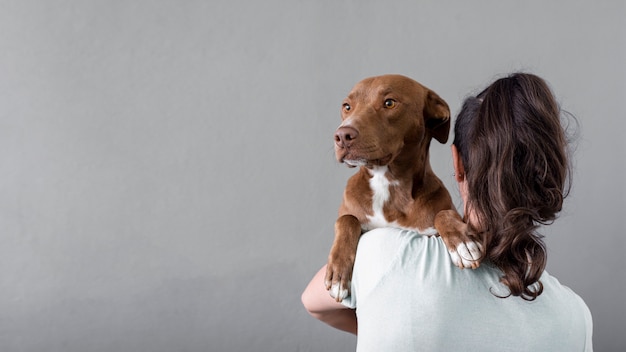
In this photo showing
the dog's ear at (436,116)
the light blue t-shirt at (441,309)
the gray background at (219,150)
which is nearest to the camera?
the light blue t-shirt at (441,309)

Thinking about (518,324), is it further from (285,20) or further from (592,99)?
(592,99)

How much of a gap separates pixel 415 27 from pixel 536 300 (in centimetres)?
339

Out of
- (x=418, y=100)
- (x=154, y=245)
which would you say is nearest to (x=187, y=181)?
(x=154, y=245)

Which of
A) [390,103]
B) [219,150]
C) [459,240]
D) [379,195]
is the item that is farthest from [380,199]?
[219,150]

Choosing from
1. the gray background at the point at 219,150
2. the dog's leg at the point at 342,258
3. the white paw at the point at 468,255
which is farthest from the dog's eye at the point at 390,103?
the gray background at the point at 219,150

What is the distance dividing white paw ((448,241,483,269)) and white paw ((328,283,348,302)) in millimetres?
300

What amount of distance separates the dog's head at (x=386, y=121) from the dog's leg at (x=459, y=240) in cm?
30

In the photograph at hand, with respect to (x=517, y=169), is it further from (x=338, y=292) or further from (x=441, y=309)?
(x=338, y=292)

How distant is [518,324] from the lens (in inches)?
57.7

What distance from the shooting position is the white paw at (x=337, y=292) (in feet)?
5.57

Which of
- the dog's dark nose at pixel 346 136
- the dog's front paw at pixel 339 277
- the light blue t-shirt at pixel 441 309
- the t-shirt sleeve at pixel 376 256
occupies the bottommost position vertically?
the light blue t-shirt at pixel 441 309

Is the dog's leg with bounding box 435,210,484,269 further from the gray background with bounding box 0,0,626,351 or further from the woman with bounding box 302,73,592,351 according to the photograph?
the gray background with bounding box 0,0,626,351

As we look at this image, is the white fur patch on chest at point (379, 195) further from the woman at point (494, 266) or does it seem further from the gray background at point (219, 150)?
the gray background at point (219, 150)

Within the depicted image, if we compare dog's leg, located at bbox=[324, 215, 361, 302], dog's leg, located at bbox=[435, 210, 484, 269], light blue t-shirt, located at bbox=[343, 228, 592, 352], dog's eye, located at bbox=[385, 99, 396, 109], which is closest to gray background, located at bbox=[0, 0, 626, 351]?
dog's eye, located at bbox=[385, 99, 396, 109]
